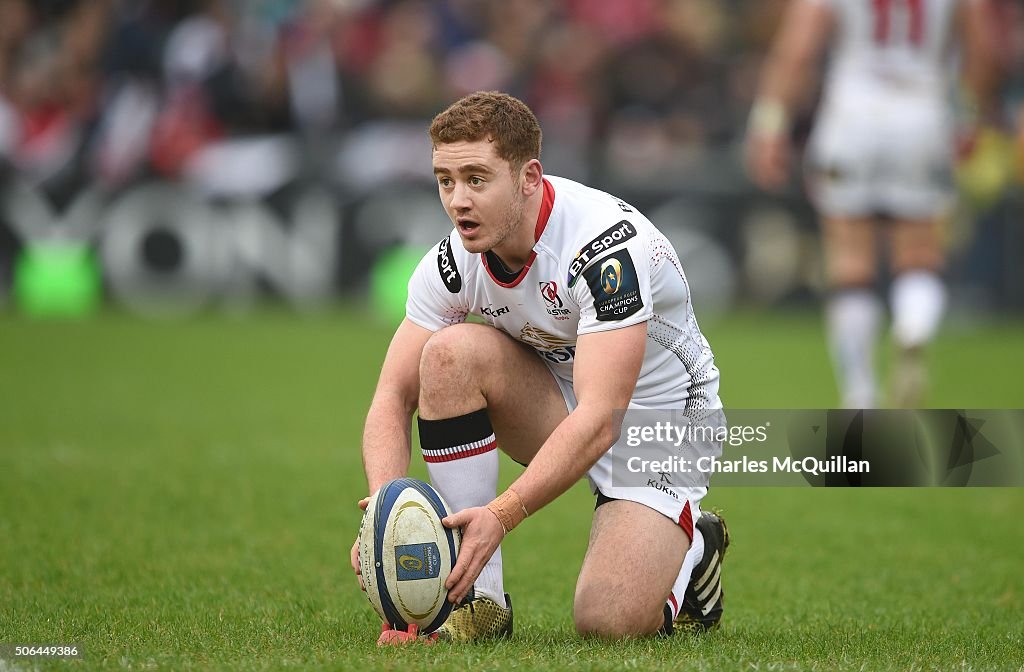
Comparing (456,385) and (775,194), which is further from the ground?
(775,194)

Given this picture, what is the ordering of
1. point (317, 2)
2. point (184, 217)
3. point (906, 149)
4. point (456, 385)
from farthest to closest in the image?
point (317, 2) → point (184, 217) → point (906, 149) → point (456, 385)

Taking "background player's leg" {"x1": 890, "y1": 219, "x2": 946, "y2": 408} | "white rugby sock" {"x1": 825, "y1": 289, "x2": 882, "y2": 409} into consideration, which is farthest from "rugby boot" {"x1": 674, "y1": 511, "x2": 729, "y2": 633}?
"white rugby sock" {"x1": 825, "y1": 289, "x2": 882, "y2": 409}

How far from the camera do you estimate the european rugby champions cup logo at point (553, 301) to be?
15.0 ft

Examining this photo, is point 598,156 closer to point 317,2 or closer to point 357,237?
point 357,237

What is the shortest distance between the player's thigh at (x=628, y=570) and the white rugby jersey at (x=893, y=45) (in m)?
5.36

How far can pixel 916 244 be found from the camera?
913 centimetres

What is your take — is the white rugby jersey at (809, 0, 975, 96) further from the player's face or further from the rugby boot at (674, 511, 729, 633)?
the player's face

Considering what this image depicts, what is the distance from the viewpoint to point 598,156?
53.3 feet

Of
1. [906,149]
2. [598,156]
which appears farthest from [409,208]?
[906,149]

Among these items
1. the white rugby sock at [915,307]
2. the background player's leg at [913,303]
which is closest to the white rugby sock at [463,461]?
the background player's leg at [913,303]

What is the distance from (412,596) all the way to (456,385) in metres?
0.70

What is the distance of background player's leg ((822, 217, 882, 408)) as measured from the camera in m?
8.98

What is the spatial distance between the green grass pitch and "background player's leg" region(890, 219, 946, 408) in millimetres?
778

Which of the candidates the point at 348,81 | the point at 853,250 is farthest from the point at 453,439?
the point at 348,81
